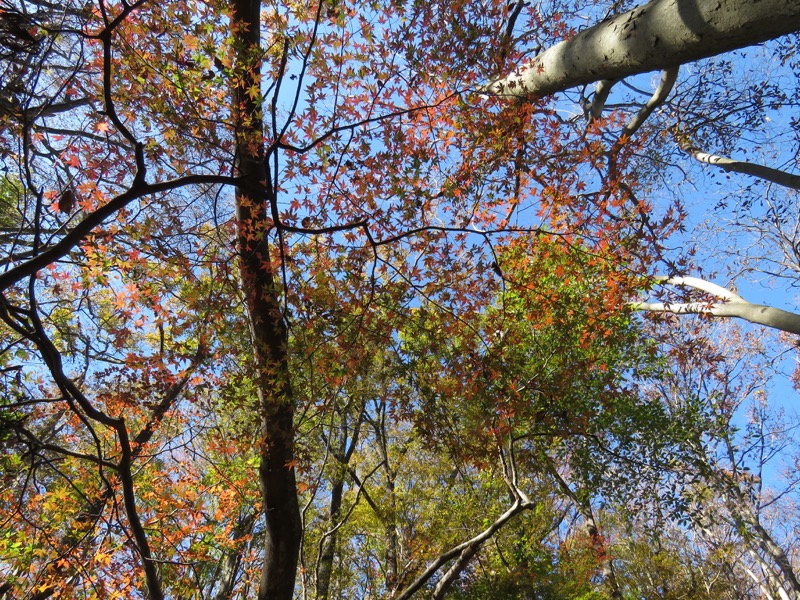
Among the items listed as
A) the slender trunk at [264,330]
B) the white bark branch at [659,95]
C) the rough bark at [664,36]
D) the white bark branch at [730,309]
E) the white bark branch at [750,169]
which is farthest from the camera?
the white bark branch at [730,309]

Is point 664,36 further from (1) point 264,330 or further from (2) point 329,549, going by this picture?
(2) point 329,549

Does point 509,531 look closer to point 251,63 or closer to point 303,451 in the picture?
point 303,451

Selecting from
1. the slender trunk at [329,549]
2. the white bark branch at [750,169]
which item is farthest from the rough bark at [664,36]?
the slender trunk at [329,549]

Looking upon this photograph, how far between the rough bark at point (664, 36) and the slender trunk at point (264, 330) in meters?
2.03

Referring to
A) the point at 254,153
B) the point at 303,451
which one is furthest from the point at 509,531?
the point at 254,153

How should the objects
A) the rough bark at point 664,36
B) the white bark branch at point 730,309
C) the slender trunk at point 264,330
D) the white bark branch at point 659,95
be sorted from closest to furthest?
the rough bark at point 664,36 → the slender trunk at point 264,330 → the white bark branch at point 659,95 → the white bark branch at point 730,309

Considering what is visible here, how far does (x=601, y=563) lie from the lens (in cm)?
870

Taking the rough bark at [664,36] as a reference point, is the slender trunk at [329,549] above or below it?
above

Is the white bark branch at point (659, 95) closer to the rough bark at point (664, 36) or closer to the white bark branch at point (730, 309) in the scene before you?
the rough bark at point (664, 36)

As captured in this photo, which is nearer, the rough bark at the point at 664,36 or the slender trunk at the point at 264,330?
Result: the rough bark at the point at 664,36

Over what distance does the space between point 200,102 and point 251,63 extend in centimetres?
95

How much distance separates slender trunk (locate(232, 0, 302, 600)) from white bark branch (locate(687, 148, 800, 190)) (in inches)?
201

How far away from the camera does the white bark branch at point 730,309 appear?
4.91 meters

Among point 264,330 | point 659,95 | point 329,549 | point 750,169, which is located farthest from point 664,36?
point 329,549
